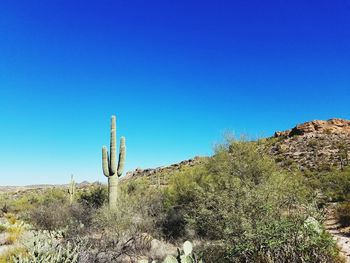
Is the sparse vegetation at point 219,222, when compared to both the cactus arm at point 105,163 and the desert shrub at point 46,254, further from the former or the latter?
the cactus arm at point 105,163

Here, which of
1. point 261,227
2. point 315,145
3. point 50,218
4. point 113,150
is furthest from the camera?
point 315,145

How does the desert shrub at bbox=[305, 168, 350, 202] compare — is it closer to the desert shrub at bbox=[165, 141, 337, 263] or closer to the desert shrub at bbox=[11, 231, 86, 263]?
the desert shrub at bbox=[165, 141, 337, 263]

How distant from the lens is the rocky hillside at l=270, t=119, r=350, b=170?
30875mm

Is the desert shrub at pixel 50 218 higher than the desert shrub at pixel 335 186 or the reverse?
the reverse

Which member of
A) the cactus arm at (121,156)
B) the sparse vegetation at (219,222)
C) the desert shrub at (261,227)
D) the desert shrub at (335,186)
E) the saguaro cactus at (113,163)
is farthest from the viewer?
the desert shrub at (335,186)

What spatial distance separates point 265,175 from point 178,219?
4165mm

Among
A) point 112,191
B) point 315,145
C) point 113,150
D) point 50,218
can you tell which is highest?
point 315,145

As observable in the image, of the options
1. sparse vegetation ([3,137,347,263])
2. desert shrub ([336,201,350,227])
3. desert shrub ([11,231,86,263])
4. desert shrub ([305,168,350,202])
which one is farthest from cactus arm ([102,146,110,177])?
desert shrub ([305,168,350,202])

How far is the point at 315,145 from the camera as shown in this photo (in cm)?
3691

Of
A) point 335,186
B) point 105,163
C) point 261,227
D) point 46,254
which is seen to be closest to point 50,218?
point 105,163

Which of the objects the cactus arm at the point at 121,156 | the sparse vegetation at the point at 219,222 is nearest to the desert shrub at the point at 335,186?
the sparse vegetation at the point at 219,222

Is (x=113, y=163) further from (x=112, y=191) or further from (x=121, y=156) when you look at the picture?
(x=112, y=191)

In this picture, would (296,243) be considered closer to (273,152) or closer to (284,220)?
(284,220)

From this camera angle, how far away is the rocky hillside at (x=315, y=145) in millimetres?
30875
